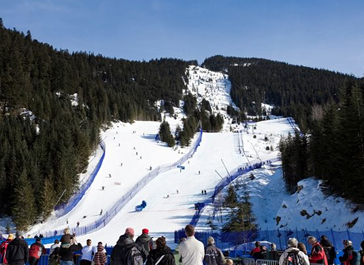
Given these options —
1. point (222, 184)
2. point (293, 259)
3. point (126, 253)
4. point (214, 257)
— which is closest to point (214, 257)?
point (214, 257)

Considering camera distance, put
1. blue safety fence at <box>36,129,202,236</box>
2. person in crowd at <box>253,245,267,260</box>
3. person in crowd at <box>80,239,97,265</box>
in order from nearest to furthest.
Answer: person in crowd at <box>80,239,97,265</box>
person in crowd at <box>253,245,267,260</box>
blue safety fence at <box>36,129,202,236</box>

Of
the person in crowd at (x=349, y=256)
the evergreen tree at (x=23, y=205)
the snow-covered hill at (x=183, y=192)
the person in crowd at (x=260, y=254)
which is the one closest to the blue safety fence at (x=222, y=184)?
the snow-covered hill at (x=183, y=192)

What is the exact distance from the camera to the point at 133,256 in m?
5.84

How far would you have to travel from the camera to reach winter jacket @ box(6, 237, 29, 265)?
314 inches

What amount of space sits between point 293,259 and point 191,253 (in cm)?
160

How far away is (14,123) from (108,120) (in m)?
27.4

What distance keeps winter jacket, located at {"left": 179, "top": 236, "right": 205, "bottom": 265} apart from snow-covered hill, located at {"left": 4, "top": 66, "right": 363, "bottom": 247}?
1839 centimetres

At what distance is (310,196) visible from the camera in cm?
2798

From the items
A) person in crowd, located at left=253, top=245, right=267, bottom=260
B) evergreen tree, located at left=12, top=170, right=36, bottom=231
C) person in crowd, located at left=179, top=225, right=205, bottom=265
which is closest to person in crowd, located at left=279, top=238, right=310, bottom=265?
person in crowd, located at left=179, top=225, right=205, bottom=265

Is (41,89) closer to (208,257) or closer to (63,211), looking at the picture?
(63,211)

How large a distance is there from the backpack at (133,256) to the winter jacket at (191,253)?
782 mm

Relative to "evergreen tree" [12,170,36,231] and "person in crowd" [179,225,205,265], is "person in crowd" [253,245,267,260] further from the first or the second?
"evergreen tree" [12,170,36,231]

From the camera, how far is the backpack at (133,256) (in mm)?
5812

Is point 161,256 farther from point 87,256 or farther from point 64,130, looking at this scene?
point 64,130
